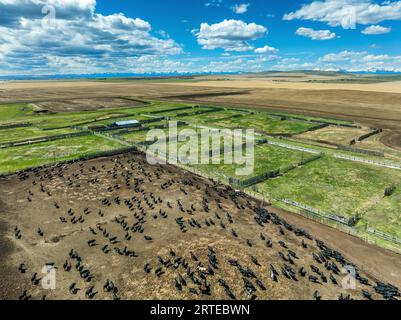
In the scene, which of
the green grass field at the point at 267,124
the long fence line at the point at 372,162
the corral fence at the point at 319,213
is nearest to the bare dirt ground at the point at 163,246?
the corral fence at the point at 319,213

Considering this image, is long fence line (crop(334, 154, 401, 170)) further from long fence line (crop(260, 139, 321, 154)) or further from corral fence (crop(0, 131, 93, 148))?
corral fence (crop(0, 131, 93, 148))

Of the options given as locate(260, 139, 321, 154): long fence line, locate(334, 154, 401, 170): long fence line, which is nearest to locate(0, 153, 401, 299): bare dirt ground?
locate(260, 139, 321, 154): long fence line

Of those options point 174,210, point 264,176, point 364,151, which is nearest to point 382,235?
point 264,176

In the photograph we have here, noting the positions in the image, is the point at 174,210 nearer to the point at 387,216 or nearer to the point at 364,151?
the point at 387,216

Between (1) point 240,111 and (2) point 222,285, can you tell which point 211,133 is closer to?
(1) point 240,111

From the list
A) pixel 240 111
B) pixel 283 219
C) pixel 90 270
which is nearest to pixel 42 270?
pixel 90 270

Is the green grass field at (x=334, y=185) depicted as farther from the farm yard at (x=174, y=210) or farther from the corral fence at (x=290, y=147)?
the corral fence at (x=290, y=147)
